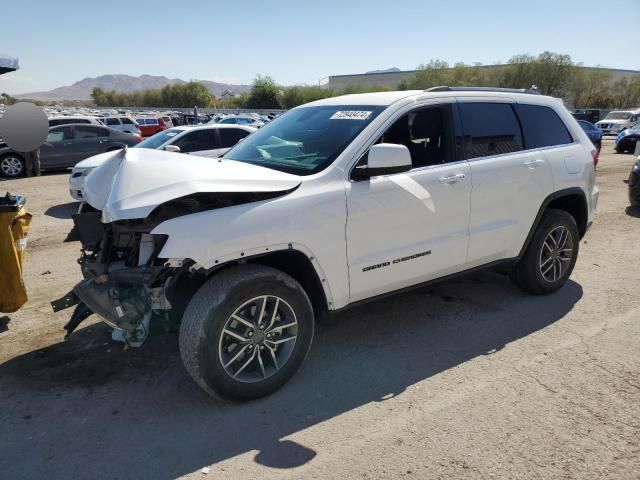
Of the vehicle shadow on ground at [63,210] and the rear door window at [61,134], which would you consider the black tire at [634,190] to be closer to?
the vehicle shadow on ground at [63,210]

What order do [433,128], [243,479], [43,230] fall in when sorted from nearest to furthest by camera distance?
[243,479]
[433,128]
[43,230]

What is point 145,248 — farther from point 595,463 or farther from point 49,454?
point 595,463

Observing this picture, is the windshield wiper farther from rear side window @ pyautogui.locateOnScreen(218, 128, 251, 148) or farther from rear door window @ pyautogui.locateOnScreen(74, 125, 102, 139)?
rear door window @ pyautogui.locateOnScreen(74, 125, 102, 139)

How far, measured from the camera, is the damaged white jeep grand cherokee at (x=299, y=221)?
2.88 m

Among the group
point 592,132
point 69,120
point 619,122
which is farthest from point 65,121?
point 619,122

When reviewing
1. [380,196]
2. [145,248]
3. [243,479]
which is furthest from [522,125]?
[243,479]

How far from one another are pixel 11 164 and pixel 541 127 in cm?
1495

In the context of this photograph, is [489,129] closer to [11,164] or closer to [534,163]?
[534,163]

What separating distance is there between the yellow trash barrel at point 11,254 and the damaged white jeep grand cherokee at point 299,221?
84 cm

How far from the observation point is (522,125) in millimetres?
4449

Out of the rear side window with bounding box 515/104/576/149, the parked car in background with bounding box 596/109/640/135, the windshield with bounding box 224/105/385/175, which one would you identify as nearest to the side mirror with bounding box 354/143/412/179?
the windshield with bounding box 224/105/385/175

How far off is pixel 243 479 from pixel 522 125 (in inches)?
148

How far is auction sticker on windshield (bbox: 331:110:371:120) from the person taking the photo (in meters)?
3.62

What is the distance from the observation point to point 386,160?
10.5ft
